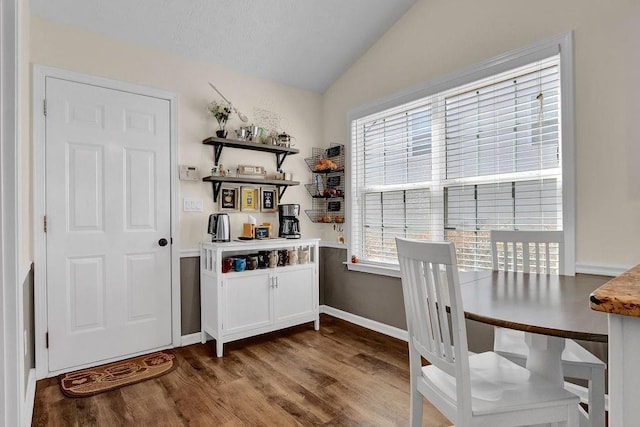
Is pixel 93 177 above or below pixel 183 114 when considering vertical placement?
below

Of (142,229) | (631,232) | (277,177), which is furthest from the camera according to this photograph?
(277,177)

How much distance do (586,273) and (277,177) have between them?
2627 millimetres

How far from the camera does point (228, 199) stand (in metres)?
3.24

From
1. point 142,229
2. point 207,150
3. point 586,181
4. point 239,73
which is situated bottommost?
point 142,229

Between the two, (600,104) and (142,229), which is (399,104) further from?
(142,229)

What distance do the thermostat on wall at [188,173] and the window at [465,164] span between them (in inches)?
61.1

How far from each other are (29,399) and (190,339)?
1175 millimetres

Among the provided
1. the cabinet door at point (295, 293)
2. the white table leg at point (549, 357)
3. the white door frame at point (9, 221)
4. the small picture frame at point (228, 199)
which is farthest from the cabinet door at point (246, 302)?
the white table leg at point (549, 357)

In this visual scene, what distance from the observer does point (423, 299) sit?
1303 millimetres

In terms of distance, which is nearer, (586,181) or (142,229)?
(586,181)

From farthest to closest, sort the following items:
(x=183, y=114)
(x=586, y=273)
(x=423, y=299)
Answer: (x=183, y=114) < (x=586, y=273) < (x=423, y=299)

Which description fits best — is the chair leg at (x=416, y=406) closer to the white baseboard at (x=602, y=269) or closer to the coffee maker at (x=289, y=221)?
the white baseboard at (x=602, y=269)

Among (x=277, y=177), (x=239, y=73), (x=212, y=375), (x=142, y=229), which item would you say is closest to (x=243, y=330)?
(x=212, y=375)

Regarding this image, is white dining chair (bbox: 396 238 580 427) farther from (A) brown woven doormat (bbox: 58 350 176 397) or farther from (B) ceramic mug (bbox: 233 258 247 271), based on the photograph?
(A) brown woven doormat (bbox: 58 350 176 397)
